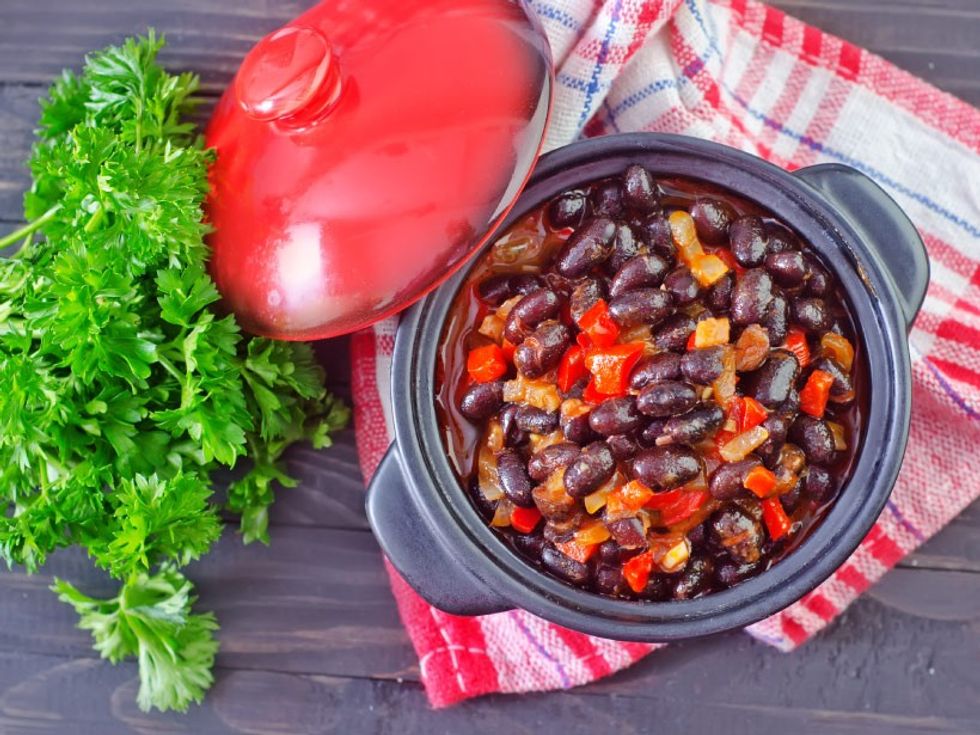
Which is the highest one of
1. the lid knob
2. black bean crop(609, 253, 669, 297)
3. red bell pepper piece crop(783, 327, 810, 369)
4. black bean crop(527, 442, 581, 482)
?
the lid knob

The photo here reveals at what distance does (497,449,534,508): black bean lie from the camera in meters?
1.50

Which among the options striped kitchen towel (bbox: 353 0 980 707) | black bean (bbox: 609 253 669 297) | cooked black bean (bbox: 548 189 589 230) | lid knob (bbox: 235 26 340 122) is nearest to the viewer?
lid knob (bbox: 235 26 340 122)

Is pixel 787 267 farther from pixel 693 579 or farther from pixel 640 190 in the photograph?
pixel 693 579

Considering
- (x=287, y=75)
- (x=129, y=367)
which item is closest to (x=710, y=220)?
(x=287, y=75)

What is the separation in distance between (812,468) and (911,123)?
839 mm

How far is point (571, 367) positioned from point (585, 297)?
0.35ft

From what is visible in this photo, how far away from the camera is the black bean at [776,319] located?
4.92ft

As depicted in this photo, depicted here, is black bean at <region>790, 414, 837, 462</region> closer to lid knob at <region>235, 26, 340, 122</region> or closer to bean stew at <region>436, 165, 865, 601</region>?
bean stew at <region>436, 165, 865, 601</region>

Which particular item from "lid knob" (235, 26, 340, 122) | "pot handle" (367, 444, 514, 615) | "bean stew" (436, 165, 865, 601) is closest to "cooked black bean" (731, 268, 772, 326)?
"bean stew" (436, 165, 865, 601)

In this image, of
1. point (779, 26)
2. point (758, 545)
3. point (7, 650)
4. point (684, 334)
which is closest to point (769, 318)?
point (684, 334)

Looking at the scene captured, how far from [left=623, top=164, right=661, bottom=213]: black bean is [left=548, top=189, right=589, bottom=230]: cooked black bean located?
74 millimetres

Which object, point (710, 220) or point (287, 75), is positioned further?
point (710, 220)

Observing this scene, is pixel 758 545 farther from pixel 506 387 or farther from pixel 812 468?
pixel 506 387

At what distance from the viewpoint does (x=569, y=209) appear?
5.30 feet
